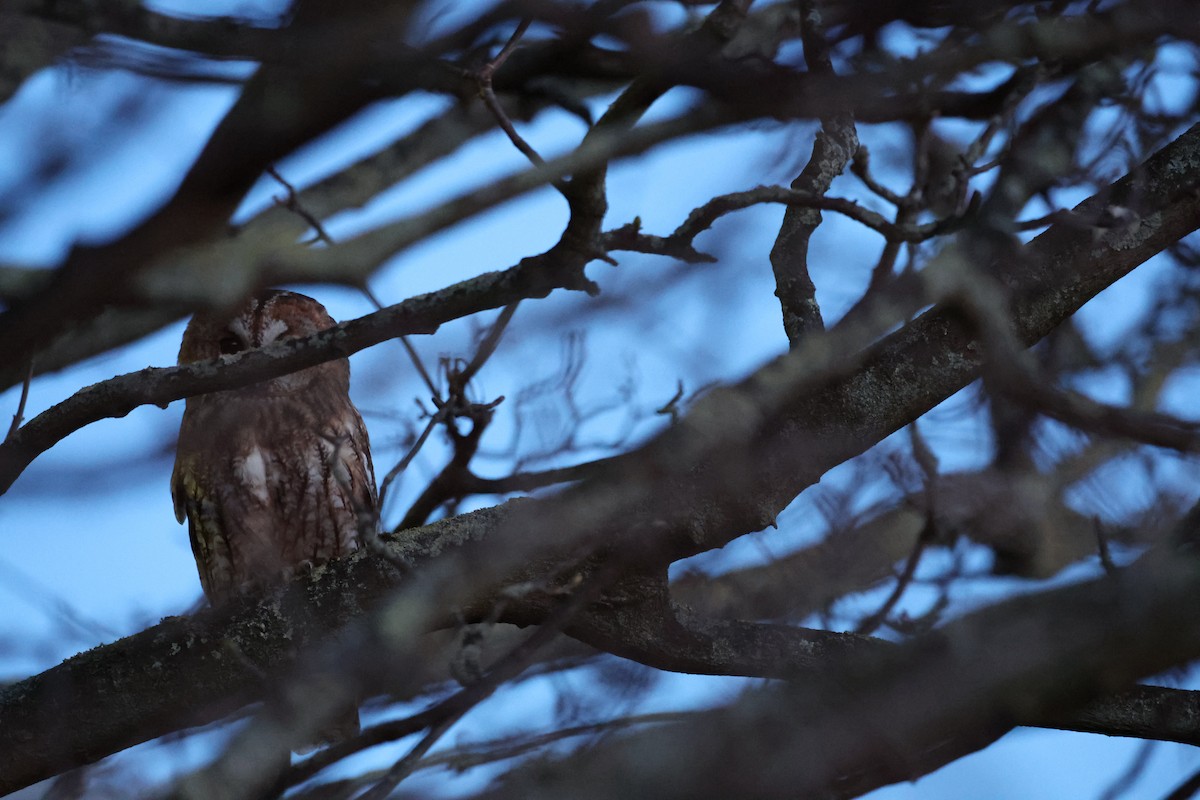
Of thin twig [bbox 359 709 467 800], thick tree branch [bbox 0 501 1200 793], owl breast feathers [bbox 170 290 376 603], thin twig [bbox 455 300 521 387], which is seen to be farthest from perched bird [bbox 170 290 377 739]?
thin twig [bbox 359 709 467 800]

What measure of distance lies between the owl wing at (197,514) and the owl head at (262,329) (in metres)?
0.38

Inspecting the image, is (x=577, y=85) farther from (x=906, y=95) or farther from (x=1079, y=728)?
(x=1079, y=728)

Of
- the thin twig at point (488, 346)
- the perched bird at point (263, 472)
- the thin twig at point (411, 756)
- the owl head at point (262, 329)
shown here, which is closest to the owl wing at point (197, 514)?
the perched bird at point (263, 472)

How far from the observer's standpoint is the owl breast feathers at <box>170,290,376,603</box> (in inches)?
160

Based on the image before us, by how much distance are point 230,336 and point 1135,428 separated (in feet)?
10.4

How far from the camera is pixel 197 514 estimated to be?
4.18 m

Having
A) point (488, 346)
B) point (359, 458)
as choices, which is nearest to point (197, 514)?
point (359, 458)

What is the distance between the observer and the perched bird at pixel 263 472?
4070 mm

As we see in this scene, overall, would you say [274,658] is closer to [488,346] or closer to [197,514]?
[488,346]

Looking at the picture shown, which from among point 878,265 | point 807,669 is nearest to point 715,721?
point 807,669

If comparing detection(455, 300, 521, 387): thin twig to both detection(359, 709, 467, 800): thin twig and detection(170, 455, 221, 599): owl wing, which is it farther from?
detection(359, 709, 467, 800): thin twig

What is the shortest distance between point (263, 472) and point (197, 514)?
0.31 meters

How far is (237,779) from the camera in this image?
1316mm

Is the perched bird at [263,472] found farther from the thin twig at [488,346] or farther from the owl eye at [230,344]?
the thin twig at [488,346]
